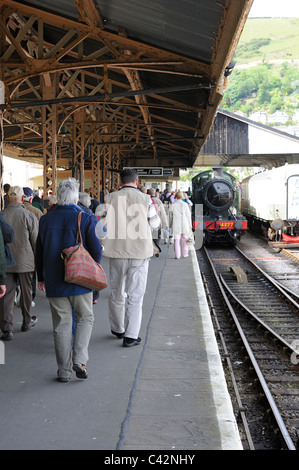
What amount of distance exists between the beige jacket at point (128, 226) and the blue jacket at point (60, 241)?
95 cm

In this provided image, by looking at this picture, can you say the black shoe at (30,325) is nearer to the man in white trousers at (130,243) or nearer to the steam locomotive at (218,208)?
the man in white trousers at (130,243)

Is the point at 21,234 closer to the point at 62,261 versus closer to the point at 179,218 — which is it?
the point at 62,261

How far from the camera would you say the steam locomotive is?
915 inches

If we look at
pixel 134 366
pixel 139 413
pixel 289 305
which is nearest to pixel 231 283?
pixel 289 305

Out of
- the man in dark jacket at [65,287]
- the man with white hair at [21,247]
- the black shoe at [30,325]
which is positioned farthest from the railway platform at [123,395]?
the man with white hair at [21,247]

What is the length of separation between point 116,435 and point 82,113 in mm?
15674

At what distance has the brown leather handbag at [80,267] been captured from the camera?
196 inches

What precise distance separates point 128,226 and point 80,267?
1.35 metres

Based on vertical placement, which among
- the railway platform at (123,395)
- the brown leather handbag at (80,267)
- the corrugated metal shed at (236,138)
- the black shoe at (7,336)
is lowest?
the railway platform at (123,395)

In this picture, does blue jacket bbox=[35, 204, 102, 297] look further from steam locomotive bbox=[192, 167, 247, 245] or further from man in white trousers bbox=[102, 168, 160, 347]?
steam locomotive bbox=[192, 167, 247, 245]

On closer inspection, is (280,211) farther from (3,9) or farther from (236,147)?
(3,9)

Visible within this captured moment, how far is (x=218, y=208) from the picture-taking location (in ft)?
76.5

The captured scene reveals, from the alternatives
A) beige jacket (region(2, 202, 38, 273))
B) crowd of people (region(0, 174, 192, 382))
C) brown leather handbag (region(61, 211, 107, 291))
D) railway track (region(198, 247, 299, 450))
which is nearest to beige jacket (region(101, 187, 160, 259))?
crowd of people (region(0, 174, 192, 382))

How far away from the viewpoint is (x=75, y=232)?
17.0 ft
